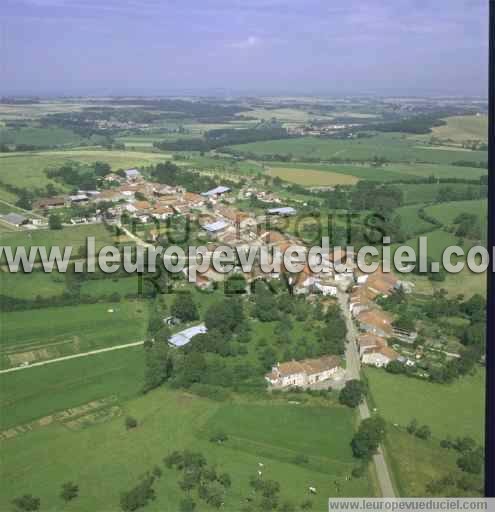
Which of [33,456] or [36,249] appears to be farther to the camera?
[36,249]

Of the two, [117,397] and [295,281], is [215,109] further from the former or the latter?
[117,397]

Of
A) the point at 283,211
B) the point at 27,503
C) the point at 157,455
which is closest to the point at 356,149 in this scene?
the point at 283,211

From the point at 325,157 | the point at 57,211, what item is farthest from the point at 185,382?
the point at 325,157

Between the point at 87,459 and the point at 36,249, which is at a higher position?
the point at 36,249

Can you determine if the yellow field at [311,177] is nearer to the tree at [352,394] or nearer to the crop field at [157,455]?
the tree at [352,394]

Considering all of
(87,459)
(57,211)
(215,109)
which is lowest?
(87,459)

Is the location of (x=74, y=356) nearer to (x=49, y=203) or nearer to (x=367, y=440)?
(x=367, y=440)
